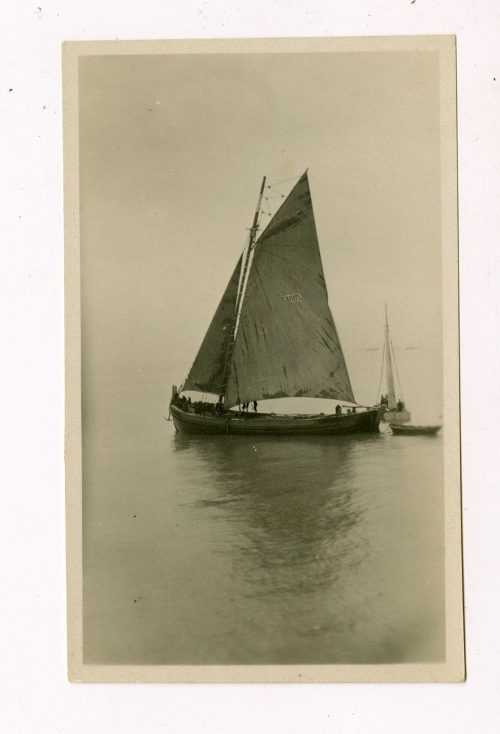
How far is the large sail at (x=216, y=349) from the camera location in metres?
1.17

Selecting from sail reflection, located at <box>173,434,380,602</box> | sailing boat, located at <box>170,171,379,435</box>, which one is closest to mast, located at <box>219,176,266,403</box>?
sailing boat, located at <box>170,171,379,435</box>

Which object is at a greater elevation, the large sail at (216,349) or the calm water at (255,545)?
the large sail at (216,349)

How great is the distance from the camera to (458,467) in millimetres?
1149

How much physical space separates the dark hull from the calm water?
2 cm

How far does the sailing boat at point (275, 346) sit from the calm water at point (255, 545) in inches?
1.7

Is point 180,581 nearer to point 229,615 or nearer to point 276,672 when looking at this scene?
point 229,615

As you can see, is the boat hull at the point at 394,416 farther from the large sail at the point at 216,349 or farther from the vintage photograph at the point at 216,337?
the large sail at the point at 216,349

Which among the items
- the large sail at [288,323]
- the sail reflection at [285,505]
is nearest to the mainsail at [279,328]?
the large sail at [288,323]

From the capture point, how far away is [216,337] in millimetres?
1198

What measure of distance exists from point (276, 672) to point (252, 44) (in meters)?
1.19

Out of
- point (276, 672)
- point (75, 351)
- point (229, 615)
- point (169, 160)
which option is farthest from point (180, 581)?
point (169, 160)

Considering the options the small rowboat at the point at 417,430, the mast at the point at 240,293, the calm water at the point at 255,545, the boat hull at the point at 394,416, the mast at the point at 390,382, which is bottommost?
the calm water at the point at 255,545

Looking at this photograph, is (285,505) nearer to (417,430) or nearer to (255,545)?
(255,545)

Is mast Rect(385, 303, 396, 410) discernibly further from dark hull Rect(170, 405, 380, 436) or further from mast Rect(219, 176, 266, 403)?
mast Rect(219, 176, 266, 403)
